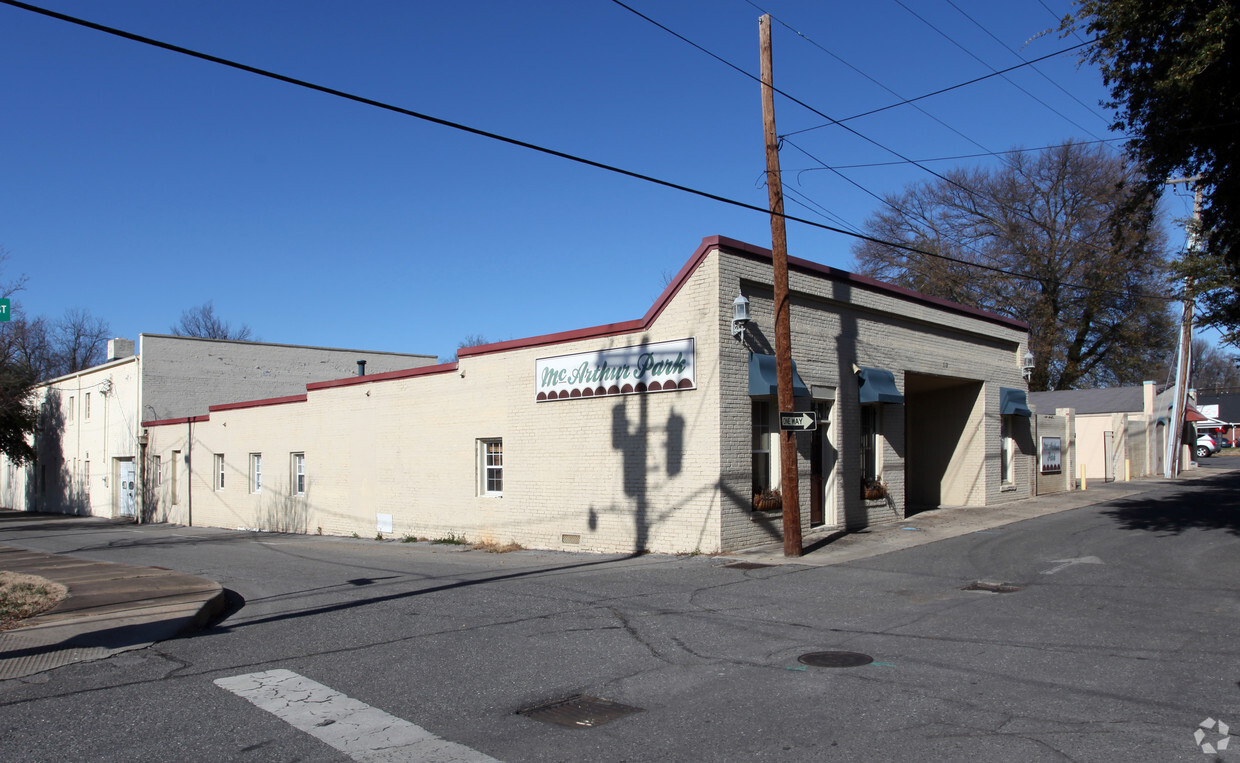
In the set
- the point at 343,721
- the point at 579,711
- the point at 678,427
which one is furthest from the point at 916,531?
the point at 343,721

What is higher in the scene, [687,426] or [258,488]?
[687,426]

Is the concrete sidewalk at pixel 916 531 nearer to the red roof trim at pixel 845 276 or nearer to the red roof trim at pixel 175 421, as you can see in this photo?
the red roof trim at pixel 845 276

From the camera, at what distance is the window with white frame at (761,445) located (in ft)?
52.3

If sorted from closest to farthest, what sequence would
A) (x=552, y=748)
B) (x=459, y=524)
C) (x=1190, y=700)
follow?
(x=552, y=748) < (x=1190, y=700) < (x=459, y=524)

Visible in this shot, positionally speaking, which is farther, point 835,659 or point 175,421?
point 175,421

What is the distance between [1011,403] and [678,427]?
42.6 ft

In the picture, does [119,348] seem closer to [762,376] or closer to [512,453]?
[512,453]

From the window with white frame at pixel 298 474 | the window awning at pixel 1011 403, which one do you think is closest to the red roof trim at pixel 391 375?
the window with white frame at pixel 298 474

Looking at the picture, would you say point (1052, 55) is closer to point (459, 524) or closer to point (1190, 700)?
point (1190, 700)

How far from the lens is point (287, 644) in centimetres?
868

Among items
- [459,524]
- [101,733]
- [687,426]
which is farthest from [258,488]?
[101,733]

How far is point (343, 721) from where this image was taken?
20.1 feet

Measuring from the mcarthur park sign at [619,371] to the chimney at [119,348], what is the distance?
93.0 ft

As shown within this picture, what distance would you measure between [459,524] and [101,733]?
1426cm
